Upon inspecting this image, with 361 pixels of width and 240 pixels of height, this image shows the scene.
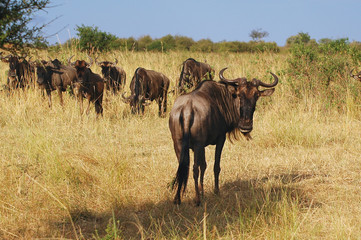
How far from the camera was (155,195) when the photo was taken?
464 centimetres

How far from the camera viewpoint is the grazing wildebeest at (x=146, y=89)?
1016 centimetres

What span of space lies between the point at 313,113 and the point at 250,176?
429 centimetres

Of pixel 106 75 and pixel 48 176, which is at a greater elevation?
pixel 106 75

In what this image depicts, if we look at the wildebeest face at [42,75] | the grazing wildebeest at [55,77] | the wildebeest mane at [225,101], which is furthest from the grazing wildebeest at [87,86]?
the wildebeest mane at [225,101]

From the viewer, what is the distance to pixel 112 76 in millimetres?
11922

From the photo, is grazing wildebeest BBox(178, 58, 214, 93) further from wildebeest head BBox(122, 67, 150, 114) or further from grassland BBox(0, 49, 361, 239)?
grassland BBox(0, 49, 361, 239)

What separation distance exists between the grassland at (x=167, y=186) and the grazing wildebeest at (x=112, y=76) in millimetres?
2991

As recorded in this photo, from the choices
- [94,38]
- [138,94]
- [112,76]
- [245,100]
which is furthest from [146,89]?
[94,38]

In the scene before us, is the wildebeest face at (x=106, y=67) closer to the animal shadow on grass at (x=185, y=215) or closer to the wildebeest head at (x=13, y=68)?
the wildebeest head at (x=13, y=68)

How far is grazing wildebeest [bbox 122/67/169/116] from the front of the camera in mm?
10164

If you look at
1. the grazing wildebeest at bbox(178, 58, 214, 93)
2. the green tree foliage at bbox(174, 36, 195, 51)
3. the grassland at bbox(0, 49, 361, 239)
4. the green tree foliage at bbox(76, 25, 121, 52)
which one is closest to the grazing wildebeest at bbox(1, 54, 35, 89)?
the grassland at bbox(0, 49, 361, 239)

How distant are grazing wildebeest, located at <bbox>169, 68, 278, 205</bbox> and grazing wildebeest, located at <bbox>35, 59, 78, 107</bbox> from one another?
296 inches

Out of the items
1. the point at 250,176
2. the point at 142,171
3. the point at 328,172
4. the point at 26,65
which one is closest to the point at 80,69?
the point at 26,65

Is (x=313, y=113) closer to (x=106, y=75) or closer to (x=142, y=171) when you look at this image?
(x=142, y=171)
